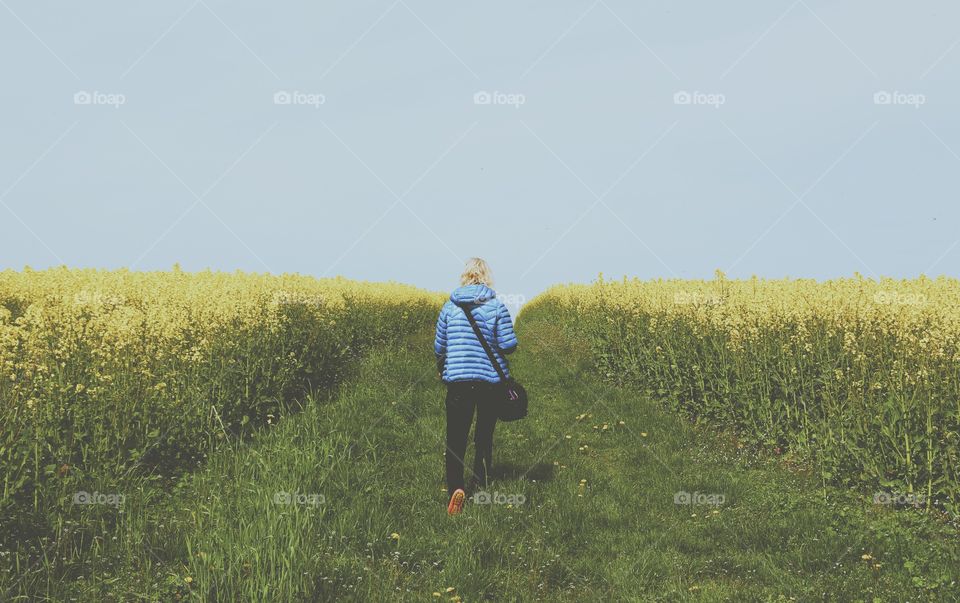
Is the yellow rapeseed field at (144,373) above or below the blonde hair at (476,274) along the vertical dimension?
below

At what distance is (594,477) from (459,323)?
9.70ft

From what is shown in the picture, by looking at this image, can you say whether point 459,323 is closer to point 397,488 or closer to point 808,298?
point 397,488

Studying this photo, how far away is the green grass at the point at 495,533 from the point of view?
5.65m
